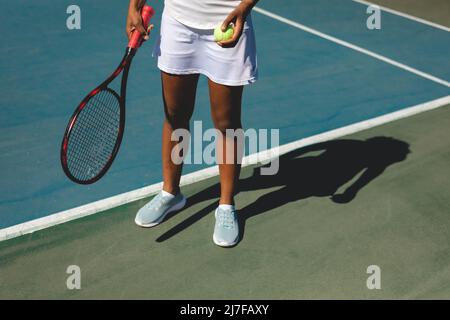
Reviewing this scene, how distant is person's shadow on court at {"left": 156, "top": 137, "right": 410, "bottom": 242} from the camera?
4652mm

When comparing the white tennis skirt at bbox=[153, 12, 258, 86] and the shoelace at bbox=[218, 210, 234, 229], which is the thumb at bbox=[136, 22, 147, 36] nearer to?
the white tennis skirt at bbox=[153, 12, 258, 86]

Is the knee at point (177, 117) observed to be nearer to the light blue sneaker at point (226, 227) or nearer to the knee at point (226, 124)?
the knee at point (226, 124)

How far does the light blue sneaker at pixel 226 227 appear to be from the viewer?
4.16m

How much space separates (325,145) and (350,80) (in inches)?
58.6

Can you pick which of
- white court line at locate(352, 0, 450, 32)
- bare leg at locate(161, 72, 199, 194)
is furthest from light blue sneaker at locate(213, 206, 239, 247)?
white court line at locate(352, 0, 450, 32)

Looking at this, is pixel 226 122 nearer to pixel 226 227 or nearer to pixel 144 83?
pixel 226 227

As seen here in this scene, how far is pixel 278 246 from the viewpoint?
419 centimetres

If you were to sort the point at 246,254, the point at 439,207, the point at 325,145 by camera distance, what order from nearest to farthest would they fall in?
the point at 246,254 < the point at 439,207 < the point at 325,145

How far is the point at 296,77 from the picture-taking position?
6.77 meters

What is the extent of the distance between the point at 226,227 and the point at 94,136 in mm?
1057

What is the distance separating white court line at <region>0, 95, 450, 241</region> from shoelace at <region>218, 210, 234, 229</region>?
68 cm

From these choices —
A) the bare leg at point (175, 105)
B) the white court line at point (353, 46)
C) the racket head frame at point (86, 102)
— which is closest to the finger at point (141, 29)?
the racket head frame at point (86, 102)
